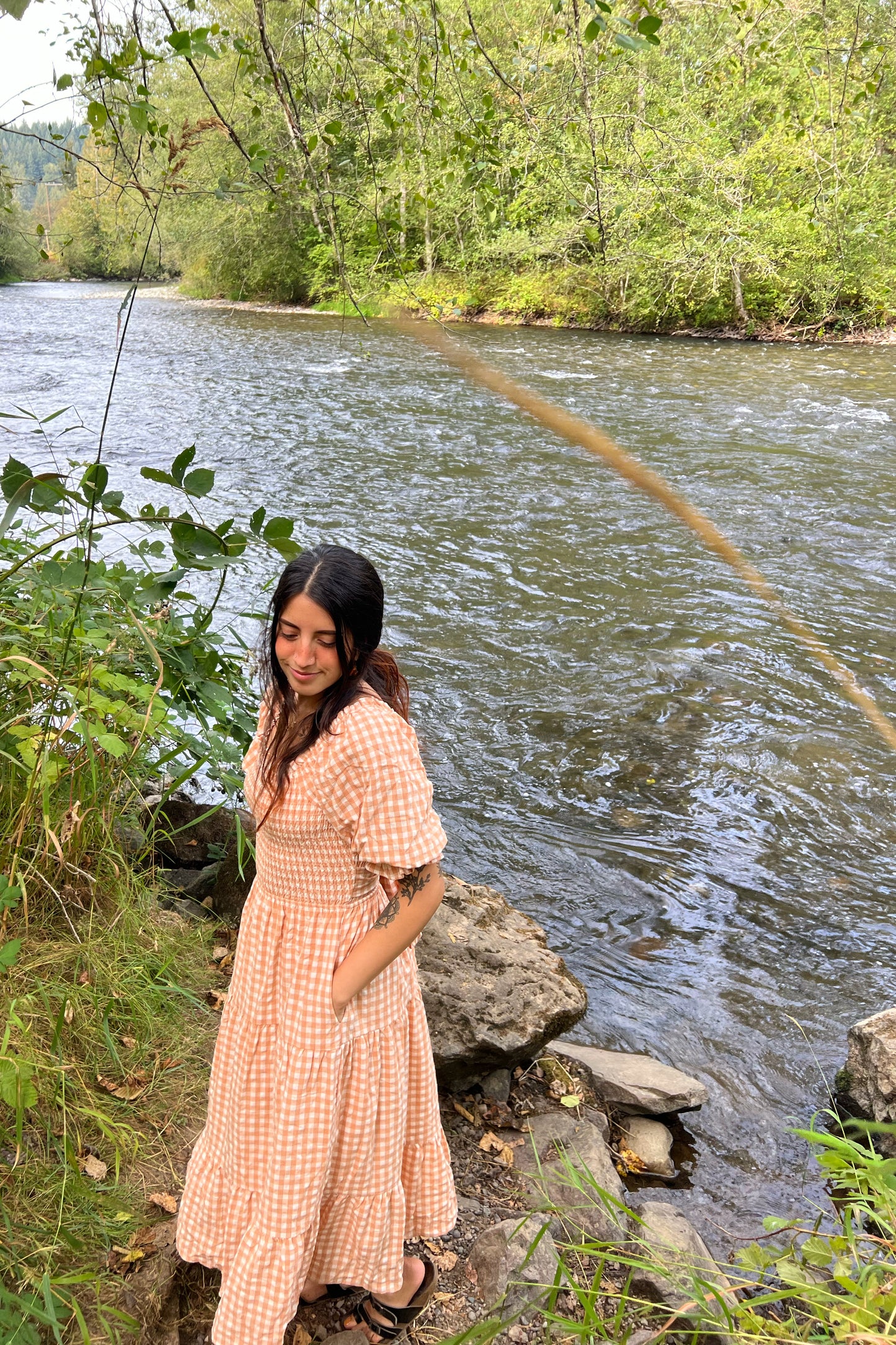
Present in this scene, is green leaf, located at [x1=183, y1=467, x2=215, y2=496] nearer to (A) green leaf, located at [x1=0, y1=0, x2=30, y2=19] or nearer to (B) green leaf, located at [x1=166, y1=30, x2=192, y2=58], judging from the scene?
(B) green leaf, located at [x1=166, y1=30, x2=192, y2=58]

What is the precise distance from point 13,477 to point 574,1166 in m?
2.22

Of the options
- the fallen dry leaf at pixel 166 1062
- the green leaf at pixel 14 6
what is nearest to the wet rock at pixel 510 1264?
the fallen dry leaf at pixel 166 1062

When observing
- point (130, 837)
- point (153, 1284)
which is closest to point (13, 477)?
point (130, 837)

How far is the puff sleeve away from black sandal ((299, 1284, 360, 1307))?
3.28 feet

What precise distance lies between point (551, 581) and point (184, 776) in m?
5.36

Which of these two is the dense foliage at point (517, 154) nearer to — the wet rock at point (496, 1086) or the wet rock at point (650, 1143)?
the wet rock at point (496, 1086)

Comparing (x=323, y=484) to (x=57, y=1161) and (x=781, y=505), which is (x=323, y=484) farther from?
(x=57, y=1161)

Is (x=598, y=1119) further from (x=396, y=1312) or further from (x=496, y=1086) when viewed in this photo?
(x=396, y=1312)

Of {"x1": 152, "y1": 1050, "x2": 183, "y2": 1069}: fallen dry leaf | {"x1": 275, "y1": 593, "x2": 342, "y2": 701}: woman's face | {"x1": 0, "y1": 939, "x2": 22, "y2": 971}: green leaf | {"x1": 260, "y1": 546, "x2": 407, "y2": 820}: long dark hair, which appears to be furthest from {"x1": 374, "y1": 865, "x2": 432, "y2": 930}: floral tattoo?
{"x1": 152, "y1": 1050, "x2": 183, "y2": 1069}: fallen dry leaf

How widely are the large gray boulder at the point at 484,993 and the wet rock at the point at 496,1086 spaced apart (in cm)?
2

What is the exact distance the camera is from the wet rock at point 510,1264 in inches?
85.5

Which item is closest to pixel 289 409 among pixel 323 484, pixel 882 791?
pixel 323 484

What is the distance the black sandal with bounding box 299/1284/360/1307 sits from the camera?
2.12m

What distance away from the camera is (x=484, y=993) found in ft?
9.52
